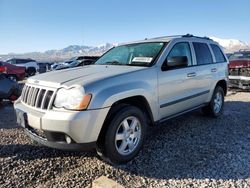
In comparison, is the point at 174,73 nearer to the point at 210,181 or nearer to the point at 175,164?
the point at 175,164

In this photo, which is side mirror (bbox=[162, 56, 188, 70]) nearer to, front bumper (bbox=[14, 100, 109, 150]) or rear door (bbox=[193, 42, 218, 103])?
rear door (bbox=[193, 42, 218, 103])

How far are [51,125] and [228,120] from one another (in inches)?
167

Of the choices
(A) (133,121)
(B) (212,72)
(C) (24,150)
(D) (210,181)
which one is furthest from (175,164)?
(B) (212,72)

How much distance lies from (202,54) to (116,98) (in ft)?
9.44

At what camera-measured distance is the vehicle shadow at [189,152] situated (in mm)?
3693

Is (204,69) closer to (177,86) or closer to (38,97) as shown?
(177,86)

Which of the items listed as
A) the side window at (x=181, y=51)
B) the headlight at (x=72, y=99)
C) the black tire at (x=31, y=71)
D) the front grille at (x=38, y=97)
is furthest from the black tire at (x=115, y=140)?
the black tire at (x=31, y=71)

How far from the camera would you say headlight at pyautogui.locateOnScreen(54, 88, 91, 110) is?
3352 millimetres

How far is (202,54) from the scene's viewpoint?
228 inches

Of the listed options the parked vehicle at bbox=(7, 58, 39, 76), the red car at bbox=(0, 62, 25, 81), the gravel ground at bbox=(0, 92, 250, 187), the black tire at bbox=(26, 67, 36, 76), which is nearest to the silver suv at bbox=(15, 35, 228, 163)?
the gravel ground at bbox=(0, 92, 250, 187)

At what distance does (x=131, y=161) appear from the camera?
157 inches

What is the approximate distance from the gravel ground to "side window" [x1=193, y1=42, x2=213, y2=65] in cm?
138

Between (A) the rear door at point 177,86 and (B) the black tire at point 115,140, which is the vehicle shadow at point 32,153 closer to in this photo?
(B) the black tire at point 115,140

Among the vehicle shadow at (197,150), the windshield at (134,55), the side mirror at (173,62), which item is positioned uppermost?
the windshield at (134,55)
